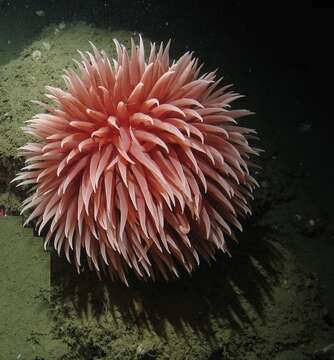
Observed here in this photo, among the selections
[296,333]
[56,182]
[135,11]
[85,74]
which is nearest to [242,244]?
[296,333]

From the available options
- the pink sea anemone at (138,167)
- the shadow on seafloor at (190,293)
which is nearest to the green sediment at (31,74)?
the pink sea anemone at (138,167)

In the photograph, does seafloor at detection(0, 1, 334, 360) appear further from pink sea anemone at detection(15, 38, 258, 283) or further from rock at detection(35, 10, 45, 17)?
rock at detection(35, 10, 45, 17)

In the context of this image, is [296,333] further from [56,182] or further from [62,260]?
[56,182]

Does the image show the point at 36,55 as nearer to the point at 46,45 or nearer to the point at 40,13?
the point at 46,45

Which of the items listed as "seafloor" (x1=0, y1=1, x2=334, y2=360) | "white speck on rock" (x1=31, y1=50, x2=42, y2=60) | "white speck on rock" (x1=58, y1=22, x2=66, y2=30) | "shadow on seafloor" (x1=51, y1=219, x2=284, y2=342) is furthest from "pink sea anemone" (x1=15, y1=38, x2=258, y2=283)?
"white speck on rock" (x1=58, y1=22, x2=66, y2=30)

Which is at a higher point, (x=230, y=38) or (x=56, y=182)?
(x=230, y=38)

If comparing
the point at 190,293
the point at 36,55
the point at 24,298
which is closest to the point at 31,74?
the point at 36,55

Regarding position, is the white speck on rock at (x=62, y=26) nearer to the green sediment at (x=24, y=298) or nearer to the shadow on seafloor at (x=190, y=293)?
the green sediment at (x=24, y=298)
